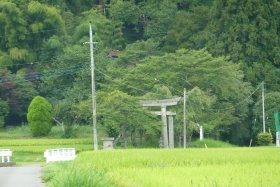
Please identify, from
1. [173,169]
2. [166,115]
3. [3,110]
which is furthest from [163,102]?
[173,169]

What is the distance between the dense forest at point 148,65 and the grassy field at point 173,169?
17.4 m

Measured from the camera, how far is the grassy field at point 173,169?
16.0 m

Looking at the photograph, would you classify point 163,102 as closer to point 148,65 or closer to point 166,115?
point 166,115

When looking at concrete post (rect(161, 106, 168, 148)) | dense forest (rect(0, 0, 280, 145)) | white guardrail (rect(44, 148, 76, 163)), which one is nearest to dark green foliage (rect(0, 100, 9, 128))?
dense forest (rect(0, 0, 280, 145))

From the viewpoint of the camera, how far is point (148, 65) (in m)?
47.5

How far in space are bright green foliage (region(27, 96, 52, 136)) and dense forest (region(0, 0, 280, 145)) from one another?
1495 mm

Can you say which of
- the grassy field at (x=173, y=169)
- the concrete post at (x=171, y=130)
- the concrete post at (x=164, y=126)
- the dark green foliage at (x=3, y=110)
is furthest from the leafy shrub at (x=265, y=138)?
the grassy field at (x=173, y=169)

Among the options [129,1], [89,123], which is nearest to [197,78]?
[89,123]

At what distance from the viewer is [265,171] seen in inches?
730

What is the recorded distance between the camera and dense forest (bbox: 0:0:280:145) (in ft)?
150

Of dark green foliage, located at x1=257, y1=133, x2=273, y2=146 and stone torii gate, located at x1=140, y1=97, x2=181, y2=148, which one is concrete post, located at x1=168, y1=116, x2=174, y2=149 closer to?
stone torii gate, located at x1=140, y1=97, x2=181, y2=148

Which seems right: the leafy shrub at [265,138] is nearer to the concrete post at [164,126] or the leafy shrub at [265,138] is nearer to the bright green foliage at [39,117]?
the concrete post at [164,126]

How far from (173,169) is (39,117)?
27.1 metres

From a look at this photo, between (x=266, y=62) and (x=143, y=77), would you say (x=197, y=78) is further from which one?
(x=266, y=62)
